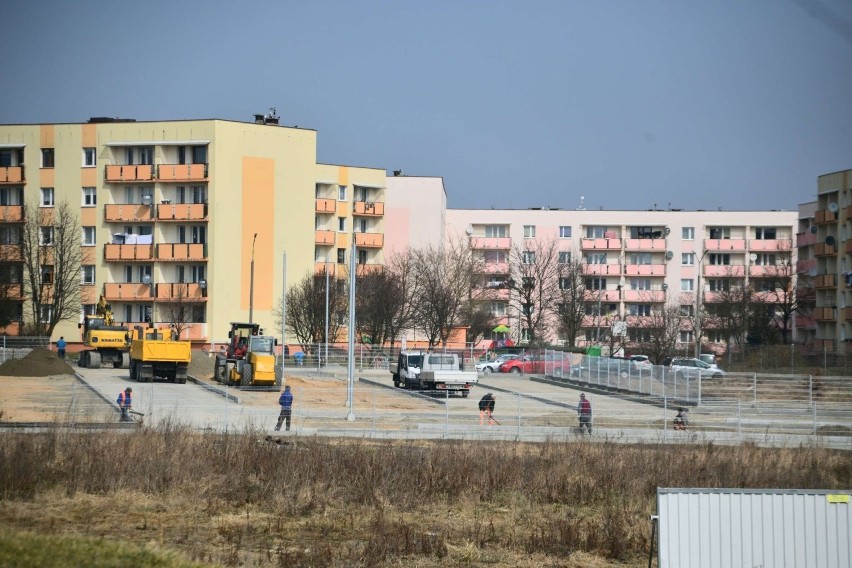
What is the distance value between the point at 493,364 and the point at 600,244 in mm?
34865

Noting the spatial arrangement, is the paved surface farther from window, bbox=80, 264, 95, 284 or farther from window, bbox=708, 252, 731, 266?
window, bbox=708, 252, 731, 266

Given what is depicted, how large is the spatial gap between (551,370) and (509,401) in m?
19.2

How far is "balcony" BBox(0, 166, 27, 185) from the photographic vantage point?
269ft

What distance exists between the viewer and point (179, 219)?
80312 mm

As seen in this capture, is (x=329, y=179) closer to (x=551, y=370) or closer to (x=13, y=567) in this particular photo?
(x=551, y=370)

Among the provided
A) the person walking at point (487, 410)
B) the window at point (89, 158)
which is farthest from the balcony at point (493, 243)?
the person walking at point (487, 410)

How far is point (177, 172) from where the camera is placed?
7981 cm

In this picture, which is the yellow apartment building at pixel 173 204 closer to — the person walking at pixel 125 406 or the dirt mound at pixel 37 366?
the dirt mound at pixel 37 366

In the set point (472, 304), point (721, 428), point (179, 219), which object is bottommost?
point (721, 428)

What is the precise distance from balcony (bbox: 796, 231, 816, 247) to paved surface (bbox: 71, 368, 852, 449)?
166ft

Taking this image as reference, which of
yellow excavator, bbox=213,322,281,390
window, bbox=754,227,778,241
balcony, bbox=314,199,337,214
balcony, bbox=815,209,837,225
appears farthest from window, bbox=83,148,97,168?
window, bbox=754,227,778,241

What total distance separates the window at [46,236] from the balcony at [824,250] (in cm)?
6038

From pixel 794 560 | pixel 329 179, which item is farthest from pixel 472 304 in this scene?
pixel 794 560

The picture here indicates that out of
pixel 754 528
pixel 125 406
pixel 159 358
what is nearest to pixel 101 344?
pixel 159 358
